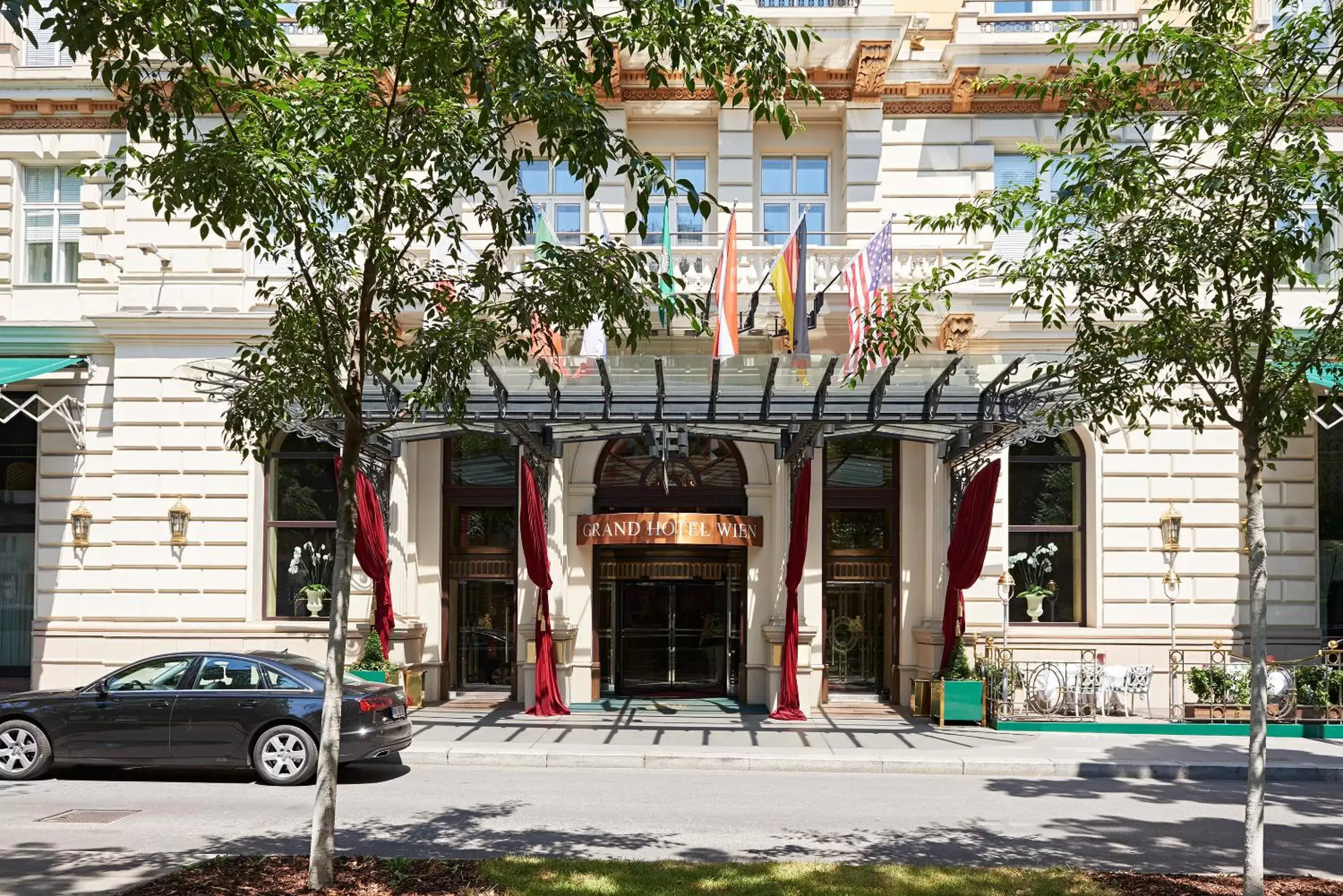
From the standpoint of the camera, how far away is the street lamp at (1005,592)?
19594 millimetres

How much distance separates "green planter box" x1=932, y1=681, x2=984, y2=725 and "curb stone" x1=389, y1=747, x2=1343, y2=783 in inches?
114

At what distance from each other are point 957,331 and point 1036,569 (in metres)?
4.51

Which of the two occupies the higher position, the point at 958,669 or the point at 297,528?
the point at 297,528

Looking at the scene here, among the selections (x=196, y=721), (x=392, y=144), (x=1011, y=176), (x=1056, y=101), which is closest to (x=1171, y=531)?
(x=1011, y=176)

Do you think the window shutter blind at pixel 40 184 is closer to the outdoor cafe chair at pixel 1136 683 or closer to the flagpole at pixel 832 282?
the flagpole at pixel 832 282

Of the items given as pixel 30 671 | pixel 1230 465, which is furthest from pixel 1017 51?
pixel 30 671

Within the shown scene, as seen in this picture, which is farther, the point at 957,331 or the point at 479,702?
the point at 479,702

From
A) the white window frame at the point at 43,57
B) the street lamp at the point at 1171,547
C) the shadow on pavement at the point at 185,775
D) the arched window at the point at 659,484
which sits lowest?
the shadow on pavement at the point at 185,775

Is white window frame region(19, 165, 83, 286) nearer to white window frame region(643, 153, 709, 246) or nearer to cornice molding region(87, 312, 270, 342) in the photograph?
cornice molding region(87, 312, 270, 342)

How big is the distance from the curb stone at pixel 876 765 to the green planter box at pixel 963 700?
2.90m

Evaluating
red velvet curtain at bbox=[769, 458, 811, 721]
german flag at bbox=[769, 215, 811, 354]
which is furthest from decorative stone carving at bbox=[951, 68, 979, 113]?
red velvet curtain at bbox=[769, 458, 811, 721]

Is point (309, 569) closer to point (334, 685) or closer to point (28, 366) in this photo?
point (28, 366)

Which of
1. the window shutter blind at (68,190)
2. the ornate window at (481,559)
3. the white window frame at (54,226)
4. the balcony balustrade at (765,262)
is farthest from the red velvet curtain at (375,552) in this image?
the window shutter blind at (68,190)

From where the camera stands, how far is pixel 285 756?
1347cm
